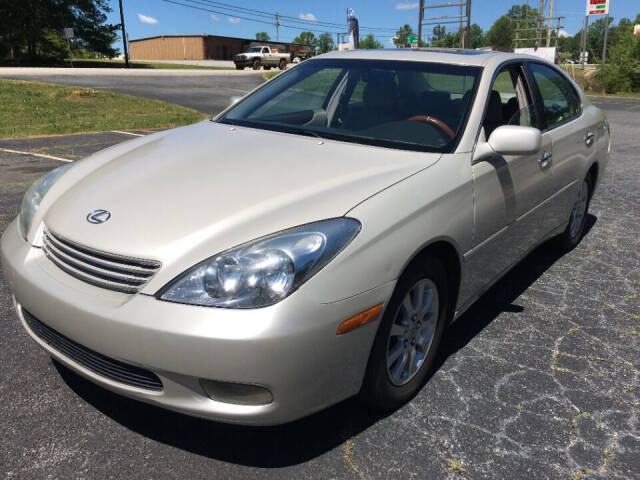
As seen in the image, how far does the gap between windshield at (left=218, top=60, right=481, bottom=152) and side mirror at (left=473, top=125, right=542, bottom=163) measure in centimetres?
15

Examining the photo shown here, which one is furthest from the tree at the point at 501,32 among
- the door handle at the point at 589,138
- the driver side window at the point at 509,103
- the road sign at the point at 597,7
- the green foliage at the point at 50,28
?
the driver side window at the point at 509,103

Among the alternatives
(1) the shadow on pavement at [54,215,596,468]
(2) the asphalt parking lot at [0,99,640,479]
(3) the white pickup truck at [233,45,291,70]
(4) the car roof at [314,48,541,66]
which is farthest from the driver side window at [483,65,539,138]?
(3) the white pickup truck at [233,45,291,70]

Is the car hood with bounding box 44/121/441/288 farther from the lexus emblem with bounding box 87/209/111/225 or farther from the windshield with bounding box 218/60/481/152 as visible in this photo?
the windshield with bounding box 218/60/481/152

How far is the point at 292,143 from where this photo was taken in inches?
A: 121

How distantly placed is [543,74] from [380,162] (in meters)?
2.11

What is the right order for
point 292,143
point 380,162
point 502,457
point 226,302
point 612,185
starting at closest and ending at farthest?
1. point 226,302
2. point 502,457
3. point 380,162
4. point 292,143
5. point 612,185

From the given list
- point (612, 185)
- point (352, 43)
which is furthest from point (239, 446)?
point (352, 43)

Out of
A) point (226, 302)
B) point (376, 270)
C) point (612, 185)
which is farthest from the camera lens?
point (612, 185)

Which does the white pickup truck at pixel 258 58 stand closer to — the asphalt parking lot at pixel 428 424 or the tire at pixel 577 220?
the tire at pixel 577 220

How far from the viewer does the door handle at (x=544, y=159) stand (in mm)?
3615

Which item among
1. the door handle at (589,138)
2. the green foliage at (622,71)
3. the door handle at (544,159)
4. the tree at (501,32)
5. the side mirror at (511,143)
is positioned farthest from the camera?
the tree at (501,32)

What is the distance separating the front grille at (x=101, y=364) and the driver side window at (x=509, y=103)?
2.15 metres

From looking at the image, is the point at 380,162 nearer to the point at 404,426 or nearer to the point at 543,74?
the point at 404,426

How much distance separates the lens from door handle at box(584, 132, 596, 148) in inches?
176
